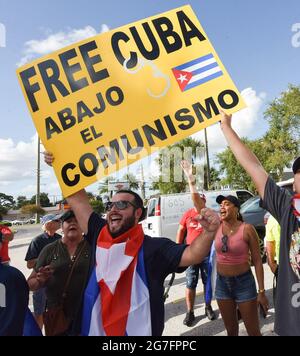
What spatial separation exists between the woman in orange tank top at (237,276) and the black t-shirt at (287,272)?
1.47 metres

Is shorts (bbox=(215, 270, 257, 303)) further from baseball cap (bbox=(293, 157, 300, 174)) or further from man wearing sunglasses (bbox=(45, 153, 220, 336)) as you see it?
baseball cap (bbox=(293, 157, 300, 174))

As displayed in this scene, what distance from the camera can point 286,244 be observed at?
6.72 feet

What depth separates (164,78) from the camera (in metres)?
2.57

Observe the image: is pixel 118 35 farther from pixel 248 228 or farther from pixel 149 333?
pixel 248 228

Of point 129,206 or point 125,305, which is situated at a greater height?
point 129,206

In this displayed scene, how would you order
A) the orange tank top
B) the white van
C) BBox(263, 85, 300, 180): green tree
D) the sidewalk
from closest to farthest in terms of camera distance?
the orange tank top → the sidewalk → the white van → BBox(263, 85, 300, 180): green tree

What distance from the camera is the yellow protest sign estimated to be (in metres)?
2.45

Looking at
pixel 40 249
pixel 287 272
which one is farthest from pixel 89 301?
pixel 40 249

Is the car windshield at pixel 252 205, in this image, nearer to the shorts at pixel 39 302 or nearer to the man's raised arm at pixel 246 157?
the shorts at pixel 39 302

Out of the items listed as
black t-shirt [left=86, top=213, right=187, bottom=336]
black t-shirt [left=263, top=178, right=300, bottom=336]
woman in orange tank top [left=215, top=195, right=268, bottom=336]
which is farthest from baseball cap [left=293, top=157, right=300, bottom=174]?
woman in orange tank top [left=215, top=195, right=268, bottom=336]

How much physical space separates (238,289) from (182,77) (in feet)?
7.19

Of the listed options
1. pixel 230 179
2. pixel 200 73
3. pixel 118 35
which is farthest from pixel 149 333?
pixel 230 179

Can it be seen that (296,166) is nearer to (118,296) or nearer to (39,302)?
(118,296)

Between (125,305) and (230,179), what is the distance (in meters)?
34.1
